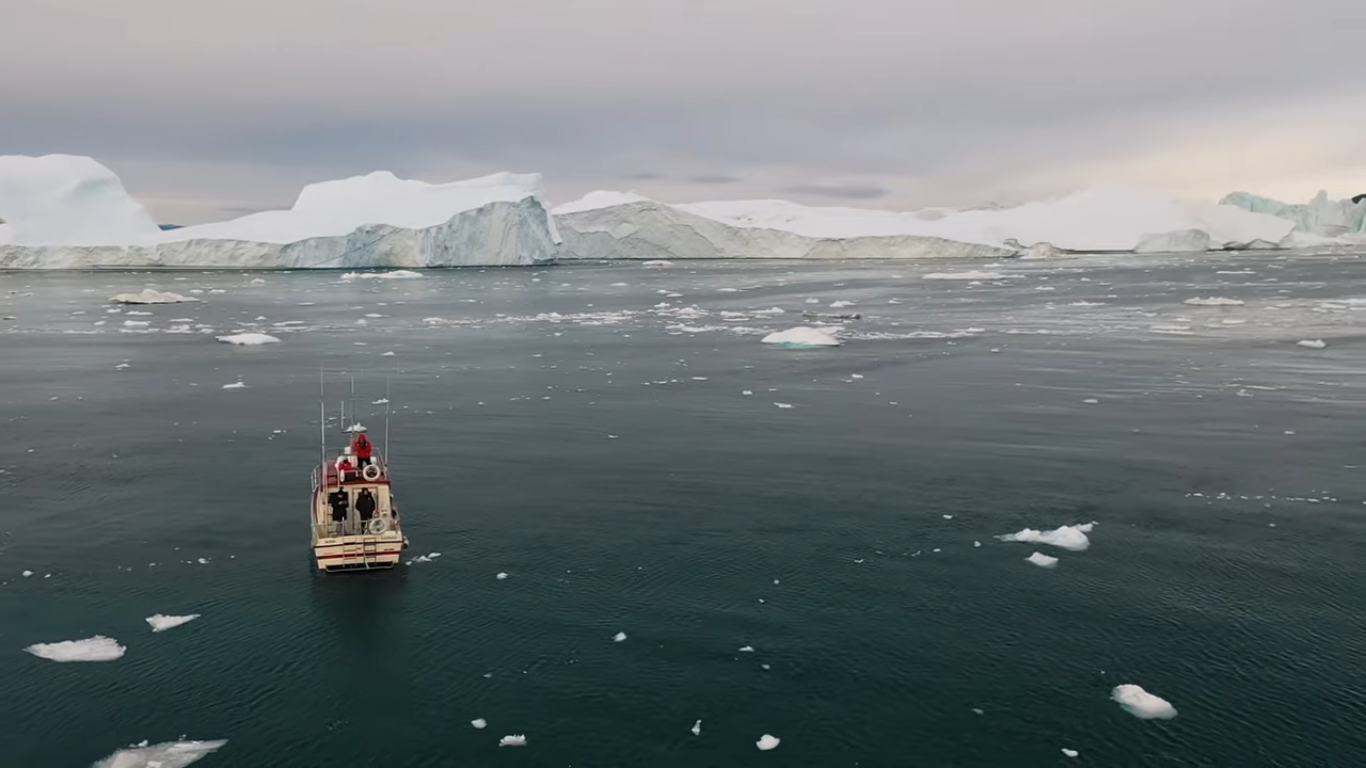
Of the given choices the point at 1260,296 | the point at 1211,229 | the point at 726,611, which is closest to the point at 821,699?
the point at 726,611

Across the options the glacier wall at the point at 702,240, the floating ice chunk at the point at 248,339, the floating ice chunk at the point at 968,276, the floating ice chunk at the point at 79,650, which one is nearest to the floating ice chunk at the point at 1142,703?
the floating ice chunk at the point at 79,650

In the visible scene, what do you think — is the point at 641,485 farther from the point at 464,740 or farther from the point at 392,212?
the point at 392,212

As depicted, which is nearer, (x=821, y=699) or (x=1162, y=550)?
(x=821, y=699)

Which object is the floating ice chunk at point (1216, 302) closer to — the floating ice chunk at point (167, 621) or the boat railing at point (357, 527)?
the boat railing at point (357, 527)

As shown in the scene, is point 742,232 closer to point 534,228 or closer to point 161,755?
point 534,228

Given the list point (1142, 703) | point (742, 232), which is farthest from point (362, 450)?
point (742, 232)

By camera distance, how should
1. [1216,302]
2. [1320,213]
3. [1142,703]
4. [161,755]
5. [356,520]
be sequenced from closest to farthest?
1. [161,755]
2. [1142,703]
3. [356,520]
4. [1216,302]
5. [1320,213]

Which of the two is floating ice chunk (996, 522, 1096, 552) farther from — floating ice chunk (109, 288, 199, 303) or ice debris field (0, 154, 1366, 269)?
ice debris field (0, 154, 1366, 269)
